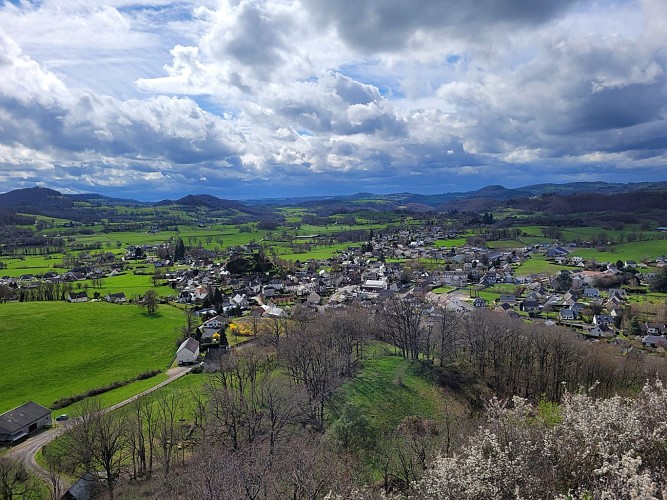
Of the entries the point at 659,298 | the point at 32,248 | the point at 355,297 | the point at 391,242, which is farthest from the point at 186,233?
the point at 659,298

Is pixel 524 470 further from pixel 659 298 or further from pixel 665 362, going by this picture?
pixel 659 298

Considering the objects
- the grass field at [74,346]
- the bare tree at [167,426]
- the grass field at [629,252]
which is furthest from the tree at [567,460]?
the grass field at [629,252]

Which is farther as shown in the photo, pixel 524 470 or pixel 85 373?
pixel 85 373

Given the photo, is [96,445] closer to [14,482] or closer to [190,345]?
[14,482]

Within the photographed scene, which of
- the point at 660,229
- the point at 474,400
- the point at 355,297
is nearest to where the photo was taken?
the point at 474,400

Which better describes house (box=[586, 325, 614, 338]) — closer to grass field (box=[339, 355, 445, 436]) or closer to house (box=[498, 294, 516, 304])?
house (box=[498, 294, 516, 304])

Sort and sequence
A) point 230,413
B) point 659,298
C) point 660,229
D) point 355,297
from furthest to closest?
point 660,229
point 355,297
point 659,298
point 230,413

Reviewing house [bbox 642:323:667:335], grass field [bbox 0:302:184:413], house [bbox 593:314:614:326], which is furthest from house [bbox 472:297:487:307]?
grass field [bbox 0:302:184:413]

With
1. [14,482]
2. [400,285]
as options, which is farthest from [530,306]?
[14,482]
